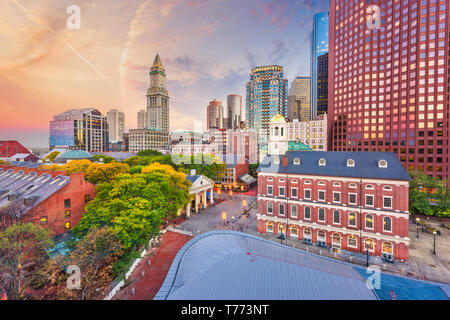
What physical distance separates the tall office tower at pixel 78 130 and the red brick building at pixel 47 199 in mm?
165058

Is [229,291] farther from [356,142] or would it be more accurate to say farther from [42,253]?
[356,142]

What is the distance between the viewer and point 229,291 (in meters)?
12.2

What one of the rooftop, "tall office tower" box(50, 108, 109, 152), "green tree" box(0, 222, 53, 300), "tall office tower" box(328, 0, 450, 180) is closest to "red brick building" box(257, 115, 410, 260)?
the rooftop

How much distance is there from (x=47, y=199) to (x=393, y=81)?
11823cm

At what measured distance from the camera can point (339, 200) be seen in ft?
104

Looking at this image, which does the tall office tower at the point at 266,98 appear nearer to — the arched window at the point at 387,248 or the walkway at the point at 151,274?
A: the arched window at the point at 387,248

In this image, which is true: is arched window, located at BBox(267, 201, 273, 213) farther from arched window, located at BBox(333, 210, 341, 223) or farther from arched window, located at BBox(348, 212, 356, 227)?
arched window, located at BBox(348, 212, 356, 227)

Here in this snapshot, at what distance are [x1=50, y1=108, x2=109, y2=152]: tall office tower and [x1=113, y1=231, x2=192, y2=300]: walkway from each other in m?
188

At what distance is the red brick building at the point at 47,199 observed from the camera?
1018 inches

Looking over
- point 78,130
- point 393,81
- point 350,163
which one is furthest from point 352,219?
point 78,130

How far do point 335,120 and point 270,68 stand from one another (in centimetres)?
6682

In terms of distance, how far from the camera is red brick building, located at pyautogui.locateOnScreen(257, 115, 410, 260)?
28.3 metres

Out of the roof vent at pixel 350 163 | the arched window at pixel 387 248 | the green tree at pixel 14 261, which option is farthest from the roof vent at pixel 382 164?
the green tree at pixel 14 261

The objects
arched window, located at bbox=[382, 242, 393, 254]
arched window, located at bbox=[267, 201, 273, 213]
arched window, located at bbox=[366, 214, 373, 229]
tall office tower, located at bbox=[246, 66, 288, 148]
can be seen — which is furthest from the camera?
tall office tower, located at bbox=[246, 66, 288, 148]
